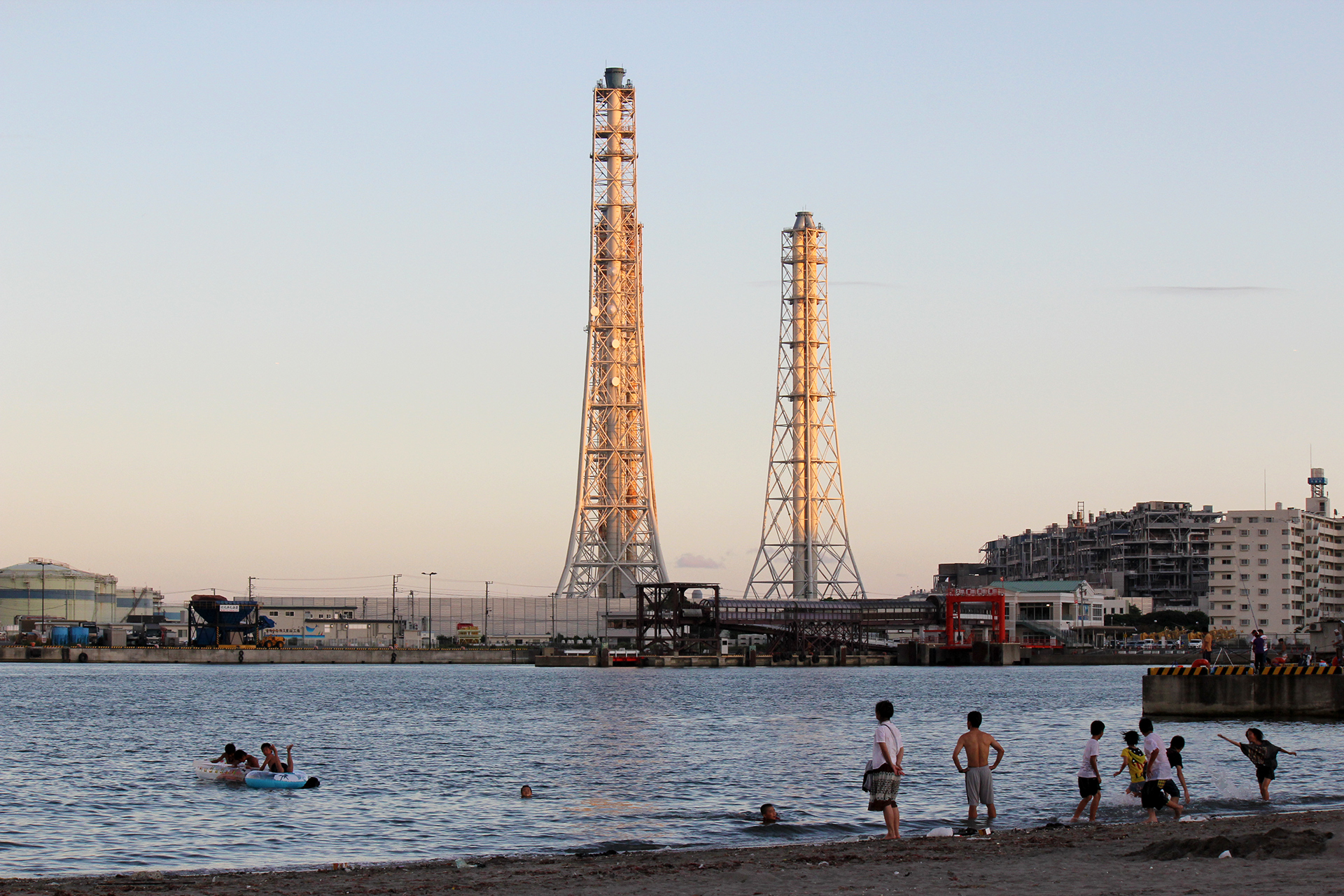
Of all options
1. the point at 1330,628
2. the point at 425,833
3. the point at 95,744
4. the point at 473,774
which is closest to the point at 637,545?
the point at 1330,628

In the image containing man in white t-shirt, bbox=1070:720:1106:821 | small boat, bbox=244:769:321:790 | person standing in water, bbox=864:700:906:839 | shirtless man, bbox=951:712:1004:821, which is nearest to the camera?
person standing in water, bbox=864:700:906:839

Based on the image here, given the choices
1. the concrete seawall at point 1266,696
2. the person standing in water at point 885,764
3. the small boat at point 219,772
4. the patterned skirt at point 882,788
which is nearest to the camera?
the person standing in water at point 885,764

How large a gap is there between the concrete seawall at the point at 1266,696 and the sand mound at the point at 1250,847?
33.7 m

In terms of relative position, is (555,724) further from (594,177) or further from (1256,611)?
(1256,611)

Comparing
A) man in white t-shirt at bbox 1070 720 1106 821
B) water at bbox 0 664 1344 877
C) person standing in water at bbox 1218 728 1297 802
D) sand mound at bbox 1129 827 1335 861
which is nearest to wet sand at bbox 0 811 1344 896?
sand mound at bbox 1129 827 1335 861

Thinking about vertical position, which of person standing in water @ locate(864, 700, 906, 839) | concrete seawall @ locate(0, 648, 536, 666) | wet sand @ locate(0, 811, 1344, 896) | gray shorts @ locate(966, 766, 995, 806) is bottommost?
concrete seawall @ locate(0, 648, 536, 666)

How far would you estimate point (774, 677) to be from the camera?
115312 millimetres

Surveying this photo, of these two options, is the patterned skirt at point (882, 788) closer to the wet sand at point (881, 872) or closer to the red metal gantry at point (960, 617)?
the wet sand at point (881, 872)

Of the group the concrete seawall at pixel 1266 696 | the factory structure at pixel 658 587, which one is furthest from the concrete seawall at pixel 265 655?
the concrete seawall at pixel 1266 696

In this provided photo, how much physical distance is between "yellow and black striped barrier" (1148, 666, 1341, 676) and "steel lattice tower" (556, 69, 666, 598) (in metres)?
101

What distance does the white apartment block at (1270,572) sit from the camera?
185000 millimetres

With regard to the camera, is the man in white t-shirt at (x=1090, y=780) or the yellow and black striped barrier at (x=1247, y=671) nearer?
the man in white t-shirt at (x=1090, y=780)

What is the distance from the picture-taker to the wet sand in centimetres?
1803

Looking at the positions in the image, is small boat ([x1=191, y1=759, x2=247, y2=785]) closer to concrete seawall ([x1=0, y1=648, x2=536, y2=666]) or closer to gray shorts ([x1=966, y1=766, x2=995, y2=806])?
gray shorts ([x1=966, y1=766, x2=995, y2=806])
